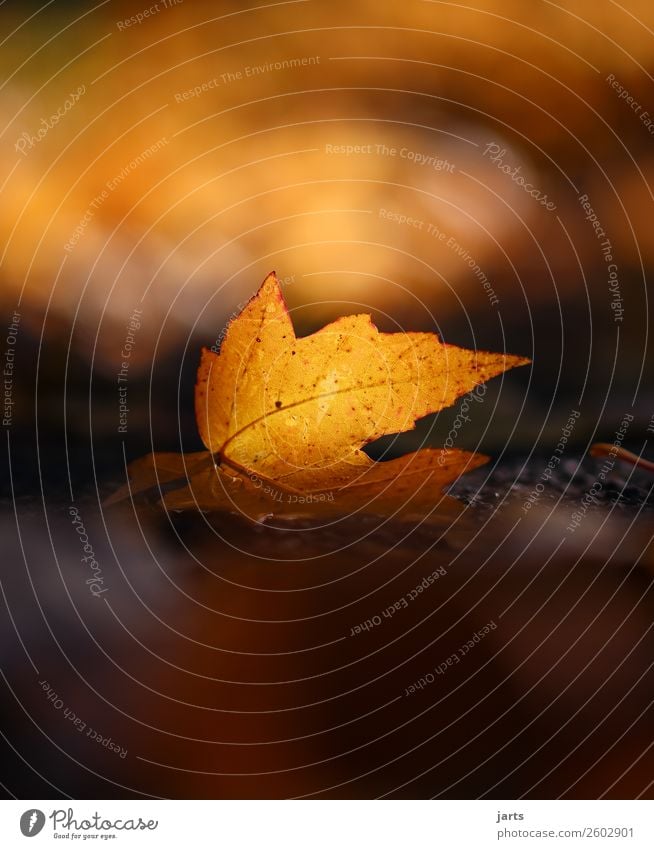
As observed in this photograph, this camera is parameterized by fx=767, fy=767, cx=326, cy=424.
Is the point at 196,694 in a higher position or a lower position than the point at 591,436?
lower

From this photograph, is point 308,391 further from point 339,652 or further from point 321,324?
point 339,652

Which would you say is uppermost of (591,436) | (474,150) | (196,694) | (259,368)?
(474,150)

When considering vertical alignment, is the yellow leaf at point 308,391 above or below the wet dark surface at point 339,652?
above

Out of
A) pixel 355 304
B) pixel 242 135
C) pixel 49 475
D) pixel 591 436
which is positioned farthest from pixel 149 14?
pixel 591 436

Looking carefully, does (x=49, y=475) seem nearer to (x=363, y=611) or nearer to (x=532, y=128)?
(x=363, y=611)

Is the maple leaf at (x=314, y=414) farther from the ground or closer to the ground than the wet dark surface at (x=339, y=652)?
farther from the ground
